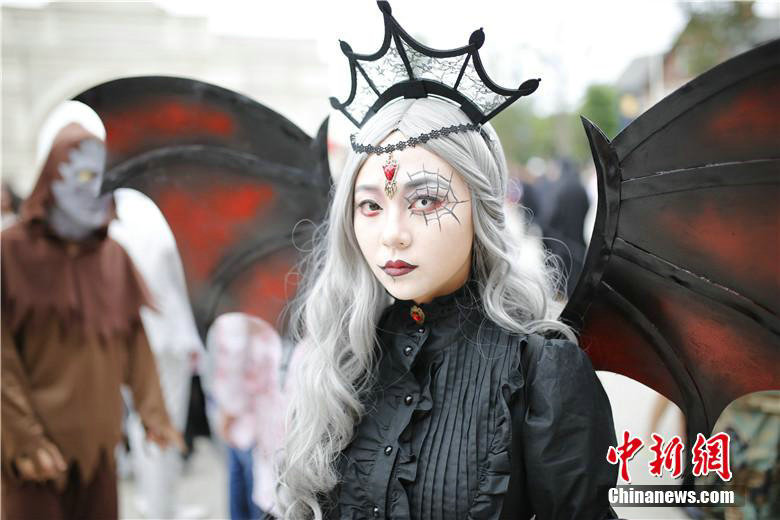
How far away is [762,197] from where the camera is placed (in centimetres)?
147

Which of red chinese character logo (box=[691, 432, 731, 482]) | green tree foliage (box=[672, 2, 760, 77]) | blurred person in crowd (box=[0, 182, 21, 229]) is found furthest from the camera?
green tree foliage (box=[672, 2, 760, 77])

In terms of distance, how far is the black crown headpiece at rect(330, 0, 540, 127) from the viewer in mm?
1405

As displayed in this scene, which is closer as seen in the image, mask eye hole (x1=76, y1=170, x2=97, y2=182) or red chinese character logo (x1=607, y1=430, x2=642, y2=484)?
red chinese character logo (x1=607, y1=430, x2=642, y2=484)

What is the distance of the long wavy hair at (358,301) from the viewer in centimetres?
143

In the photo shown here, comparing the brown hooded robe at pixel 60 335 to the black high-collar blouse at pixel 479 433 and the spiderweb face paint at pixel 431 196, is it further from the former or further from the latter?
the spiderweb face paint at pixel 431 196

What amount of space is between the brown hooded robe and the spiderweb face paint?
152cm

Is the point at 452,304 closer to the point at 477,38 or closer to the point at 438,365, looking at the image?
the point at 438,365

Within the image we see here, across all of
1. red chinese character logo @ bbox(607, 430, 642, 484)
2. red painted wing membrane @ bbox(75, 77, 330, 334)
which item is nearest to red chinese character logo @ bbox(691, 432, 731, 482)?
red chinese character logo @ bbox(607, 430, 642, 484)

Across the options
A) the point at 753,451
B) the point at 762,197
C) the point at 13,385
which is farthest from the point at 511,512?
the point at 13,385

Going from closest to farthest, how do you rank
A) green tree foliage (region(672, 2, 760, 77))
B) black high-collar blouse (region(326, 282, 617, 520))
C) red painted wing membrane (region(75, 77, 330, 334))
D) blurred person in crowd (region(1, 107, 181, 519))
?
black high-collar blouse (region(326, 282, 617, 520))
red painted wing membrane (region(75, 77, 330, 334))
blurred person in crowd (region(1, 107, 181, 519))
green tree foliage (region(672, 2, 760, 77))

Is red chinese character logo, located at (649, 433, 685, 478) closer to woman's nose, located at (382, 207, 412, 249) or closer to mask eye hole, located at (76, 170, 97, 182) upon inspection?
woman's nose, located at (382, 207, 412, 249)

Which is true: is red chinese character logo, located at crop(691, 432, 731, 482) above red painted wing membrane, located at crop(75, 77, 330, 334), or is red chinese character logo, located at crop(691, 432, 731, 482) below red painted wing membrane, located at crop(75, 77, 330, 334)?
below

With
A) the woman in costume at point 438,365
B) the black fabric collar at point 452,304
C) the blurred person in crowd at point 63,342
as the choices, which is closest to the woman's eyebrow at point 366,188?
the woman in costume at point 438,365

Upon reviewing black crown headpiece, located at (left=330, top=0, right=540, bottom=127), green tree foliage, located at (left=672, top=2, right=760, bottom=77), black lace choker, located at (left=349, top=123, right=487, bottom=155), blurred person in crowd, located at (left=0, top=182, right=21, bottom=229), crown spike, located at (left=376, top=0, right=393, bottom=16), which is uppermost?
green tree foliage, located at (left=672, top=2, right=760, bottom=77)
